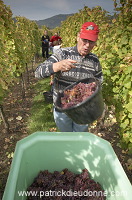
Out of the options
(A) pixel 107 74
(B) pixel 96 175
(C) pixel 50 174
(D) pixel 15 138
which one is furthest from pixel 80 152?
(D) pixel 15 138

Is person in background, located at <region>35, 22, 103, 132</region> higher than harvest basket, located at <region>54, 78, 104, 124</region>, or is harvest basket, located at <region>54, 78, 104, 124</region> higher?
person in background, located at <region>35, 22, 103, 132</region>

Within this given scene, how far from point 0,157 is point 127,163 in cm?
255

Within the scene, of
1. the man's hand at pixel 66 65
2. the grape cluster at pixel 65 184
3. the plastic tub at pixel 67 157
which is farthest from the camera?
the man's hand at pixel 66 65

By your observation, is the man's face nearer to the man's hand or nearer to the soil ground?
the man's hand

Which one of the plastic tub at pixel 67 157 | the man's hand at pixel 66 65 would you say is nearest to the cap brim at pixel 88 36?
the man's hand at pixel 66 65

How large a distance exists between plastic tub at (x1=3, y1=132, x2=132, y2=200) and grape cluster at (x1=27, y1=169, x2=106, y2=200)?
62mm

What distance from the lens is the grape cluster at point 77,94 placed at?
188cm

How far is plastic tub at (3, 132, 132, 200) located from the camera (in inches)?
55.1

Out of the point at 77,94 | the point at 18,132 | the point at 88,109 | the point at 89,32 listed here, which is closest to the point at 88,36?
the point at 89,32

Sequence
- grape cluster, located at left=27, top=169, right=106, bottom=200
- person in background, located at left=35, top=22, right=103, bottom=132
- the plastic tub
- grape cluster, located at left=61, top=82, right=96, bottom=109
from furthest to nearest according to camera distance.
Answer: person in background, located at left=35, top=22, right=103, bottom=132 → grape cluster, located at left=61, top=82, right=96, bottom=109 → grape cluster, located at left=27, top=169, right=106, bottom=200 → the plastic tub

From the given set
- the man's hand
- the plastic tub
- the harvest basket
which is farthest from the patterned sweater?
the plastic tub

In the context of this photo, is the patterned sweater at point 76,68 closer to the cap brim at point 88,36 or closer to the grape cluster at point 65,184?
the cap brim at point 88,36

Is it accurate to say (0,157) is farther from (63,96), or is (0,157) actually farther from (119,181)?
(119,181)

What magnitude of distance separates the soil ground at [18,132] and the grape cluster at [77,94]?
186 cm
